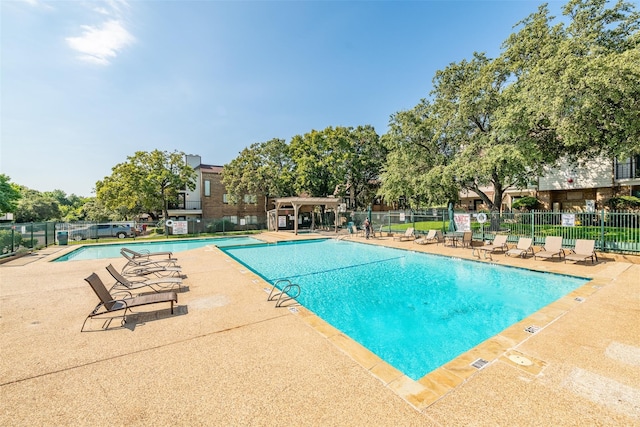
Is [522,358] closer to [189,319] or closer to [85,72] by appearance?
[189,319]

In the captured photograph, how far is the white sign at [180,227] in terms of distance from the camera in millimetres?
24203

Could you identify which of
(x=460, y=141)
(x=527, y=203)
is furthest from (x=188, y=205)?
(x=527, y=203)

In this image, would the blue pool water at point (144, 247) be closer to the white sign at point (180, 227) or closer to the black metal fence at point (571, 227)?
the white sign at point (180, 227)

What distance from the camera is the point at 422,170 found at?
70.0 ft

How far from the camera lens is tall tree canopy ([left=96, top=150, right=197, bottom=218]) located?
24703mm

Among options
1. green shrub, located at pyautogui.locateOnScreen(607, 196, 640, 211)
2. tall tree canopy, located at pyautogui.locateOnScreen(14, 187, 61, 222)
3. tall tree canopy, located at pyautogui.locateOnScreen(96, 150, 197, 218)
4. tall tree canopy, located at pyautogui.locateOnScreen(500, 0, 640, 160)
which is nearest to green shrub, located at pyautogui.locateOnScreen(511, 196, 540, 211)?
green shrub, located at pyautogui.locateOnScreen(607, 196, 640, 211)

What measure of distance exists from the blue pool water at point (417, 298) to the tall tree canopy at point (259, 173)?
55.1 ft

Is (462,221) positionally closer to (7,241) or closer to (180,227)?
(180,227)

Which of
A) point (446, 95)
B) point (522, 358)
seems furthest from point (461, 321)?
point (446, 95)

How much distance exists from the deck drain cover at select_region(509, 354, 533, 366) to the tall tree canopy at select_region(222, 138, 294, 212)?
26.7 meters

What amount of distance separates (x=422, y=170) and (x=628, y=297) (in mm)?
16184

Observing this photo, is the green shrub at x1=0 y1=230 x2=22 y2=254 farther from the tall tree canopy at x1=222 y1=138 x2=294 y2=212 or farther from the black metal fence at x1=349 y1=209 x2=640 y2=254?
the black metal fence at x1=349 y1=209 x2=640 y2=254

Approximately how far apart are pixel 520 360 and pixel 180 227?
25.6 m

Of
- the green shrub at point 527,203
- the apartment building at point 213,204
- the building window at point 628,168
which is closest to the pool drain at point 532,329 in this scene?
the green shrub at point 527,203
